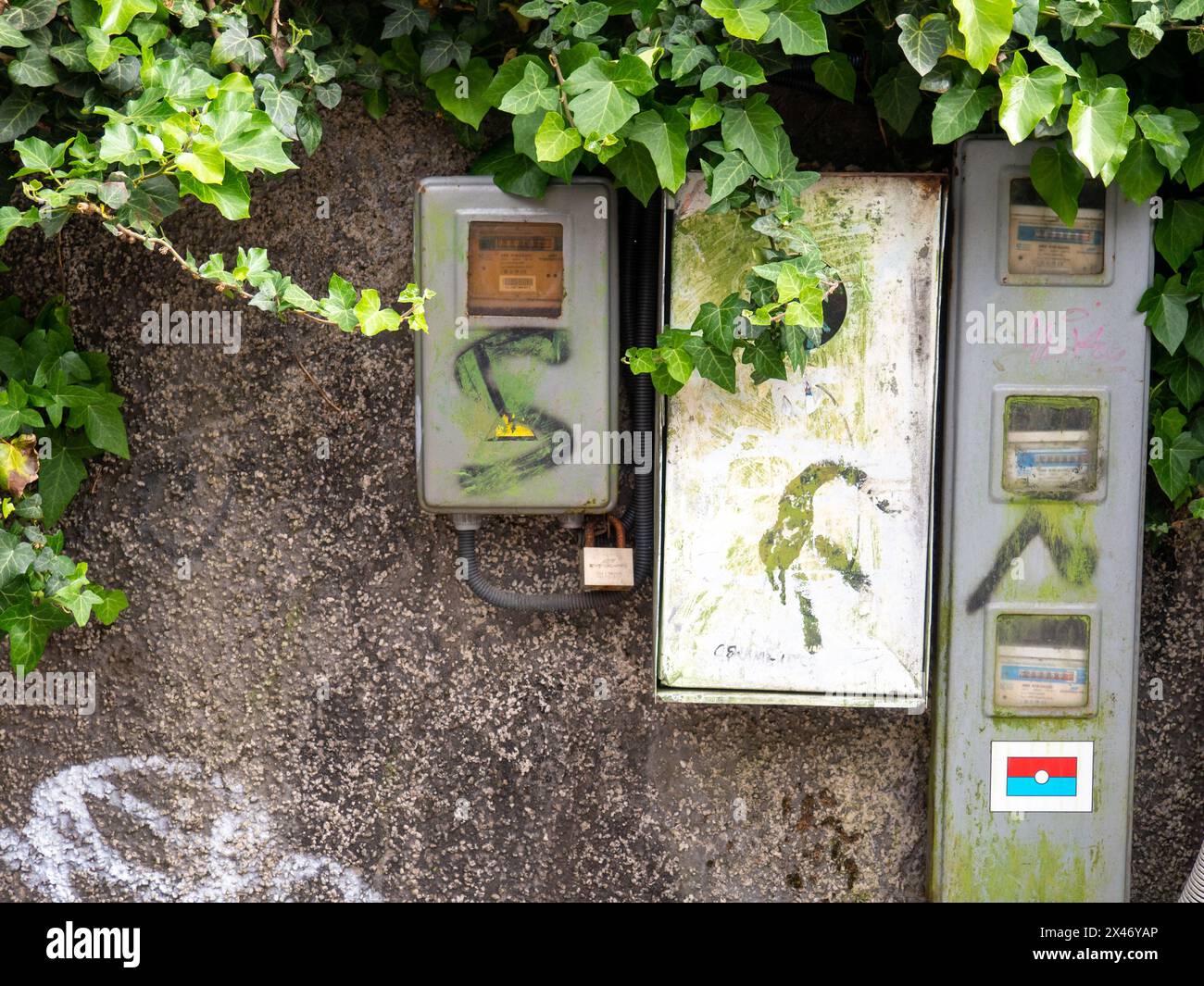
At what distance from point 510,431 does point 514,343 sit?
0.19m

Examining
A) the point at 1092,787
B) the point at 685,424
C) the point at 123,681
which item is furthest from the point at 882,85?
the point at 123,681

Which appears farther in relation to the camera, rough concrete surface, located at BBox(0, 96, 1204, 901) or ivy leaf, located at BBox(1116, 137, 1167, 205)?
rough concrete surface, located at BBox(0, 96, 1204, 901)

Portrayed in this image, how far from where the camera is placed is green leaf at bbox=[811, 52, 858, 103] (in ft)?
7.23

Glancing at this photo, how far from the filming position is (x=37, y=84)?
2.01 meters

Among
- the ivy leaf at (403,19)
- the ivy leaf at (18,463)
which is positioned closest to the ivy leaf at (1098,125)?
the ivy leaf at (403,19)

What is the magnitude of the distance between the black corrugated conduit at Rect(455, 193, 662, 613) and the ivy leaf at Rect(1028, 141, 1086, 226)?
79cm

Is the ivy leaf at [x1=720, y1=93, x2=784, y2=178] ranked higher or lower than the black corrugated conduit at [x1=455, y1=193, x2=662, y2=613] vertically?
higher

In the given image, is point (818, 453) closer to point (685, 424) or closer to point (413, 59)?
point (685, 424)

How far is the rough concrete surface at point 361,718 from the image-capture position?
253 centimetres

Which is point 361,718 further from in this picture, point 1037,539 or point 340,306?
point 1037,539

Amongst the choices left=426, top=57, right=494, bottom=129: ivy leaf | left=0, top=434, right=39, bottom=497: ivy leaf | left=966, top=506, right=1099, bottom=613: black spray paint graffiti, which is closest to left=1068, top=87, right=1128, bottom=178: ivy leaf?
left=966, top=506, right=1099, bottom=613: black spray paint graffiti

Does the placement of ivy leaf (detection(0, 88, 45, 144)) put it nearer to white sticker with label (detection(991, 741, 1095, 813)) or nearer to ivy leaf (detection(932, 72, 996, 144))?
ivy leaf (detection(932, 72, 996, 144))

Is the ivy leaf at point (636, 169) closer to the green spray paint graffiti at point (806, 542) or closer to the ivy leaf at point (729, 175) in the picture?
the ivy leaf at point (729, 175)

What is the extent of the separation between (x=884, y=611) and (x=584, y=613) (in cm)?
72
